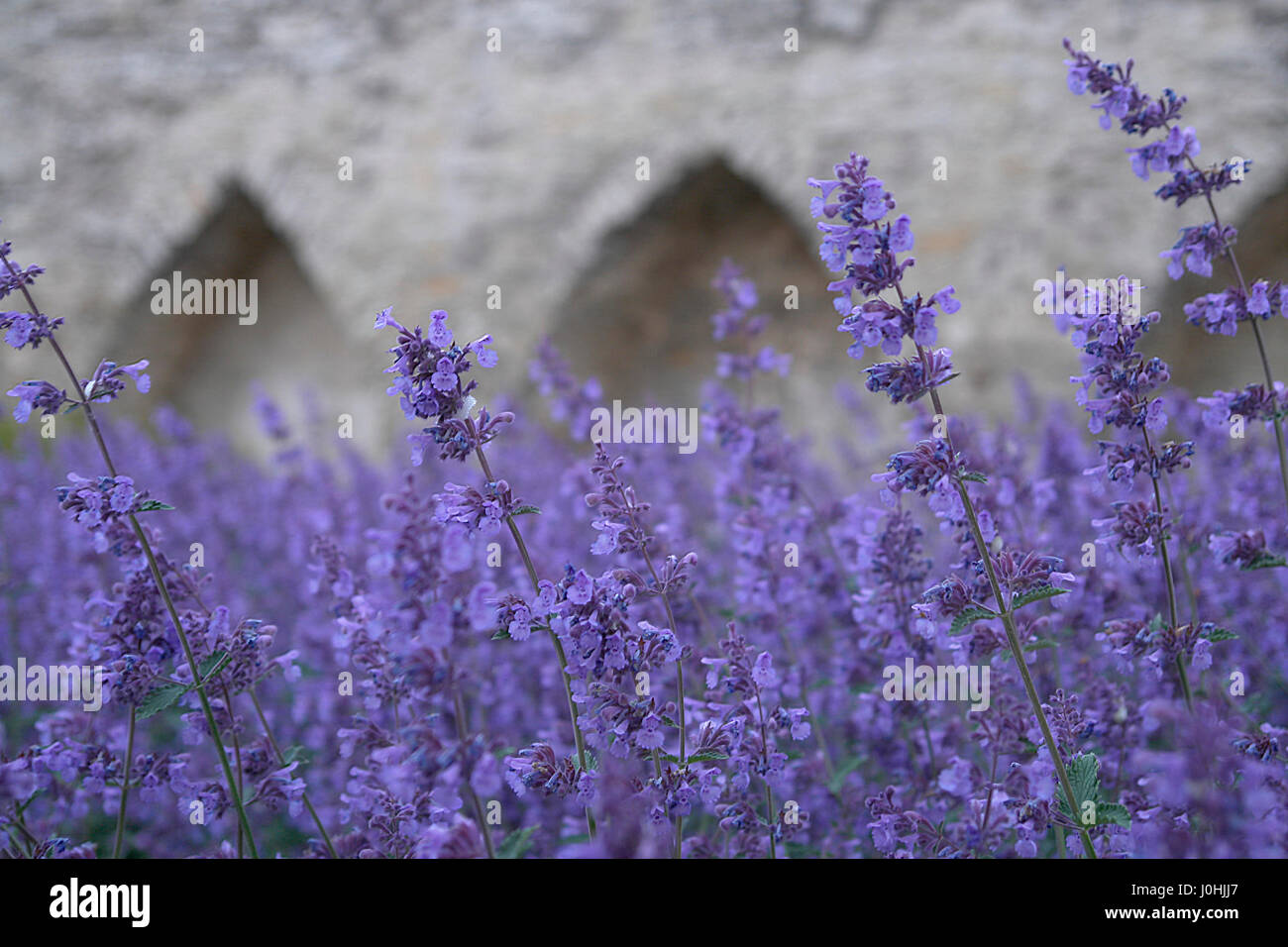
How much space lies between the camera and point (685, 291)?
983cm

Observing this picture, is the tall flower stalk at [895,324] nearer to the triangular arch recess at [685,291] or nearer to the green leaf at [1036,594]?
the green leaf at [1036,594]

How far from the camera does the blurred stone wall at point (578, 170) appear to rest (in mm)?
8039

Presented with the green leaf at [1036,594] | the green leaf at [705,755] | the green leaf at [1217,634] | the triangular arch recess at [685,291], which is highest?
the triangular arch recess at [685,291]

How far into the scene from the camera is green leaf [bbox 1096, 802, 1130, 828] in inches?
65.5

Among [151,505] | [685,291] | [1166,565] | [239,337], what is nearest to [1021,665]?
[1166,565]

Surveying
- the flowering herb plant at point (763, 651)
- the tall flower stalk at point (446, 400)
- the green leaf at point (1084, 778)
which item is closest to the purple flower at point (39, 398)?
the flowering herb plant at point (763, 651)

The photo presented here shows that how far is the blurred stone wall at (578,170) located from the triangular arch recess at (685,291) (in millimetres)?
31

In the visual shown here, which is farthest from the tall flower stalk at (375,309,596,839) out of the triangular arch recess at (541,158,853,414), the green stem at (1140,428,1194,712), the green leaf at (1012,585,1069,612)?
the triangular arch recess at (541,158,853,414)

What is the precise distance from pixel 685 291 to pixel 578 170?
60.7 inches

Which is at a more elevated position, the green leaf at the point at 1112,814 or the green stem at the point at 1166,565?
the green stem at the point at 1166,565

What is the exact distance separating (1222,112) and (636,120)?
4.70 metres
